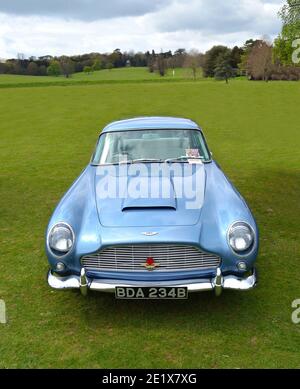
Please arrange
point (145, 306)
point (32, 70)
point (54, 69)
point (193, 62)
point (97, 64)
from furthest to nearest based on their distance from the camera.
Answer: point (97, 64) → point (193, 62) → point (32, 70) → point (54, 69) → point (145, 306)

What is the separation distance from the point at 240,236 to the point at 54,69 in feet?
244

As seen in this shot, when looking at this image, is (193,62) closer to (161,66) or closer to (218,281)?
(161,66)

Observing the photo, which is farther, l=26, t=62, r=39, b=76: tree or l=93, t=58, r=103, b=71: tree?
l=93, t=58, r=103, b=71: tree

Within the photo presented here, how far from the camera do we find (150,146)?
5.16 m

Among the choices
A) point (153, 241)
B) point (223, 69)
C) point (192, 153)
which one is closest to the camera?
point (153, 241)

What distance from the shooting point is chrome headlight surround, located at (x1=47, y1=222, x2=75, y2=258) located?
145 inches

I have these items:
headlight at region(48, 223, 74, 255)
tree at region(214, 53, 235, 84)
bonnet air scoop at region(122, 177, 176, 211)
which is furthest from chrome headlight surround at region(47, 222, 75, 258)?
tree at region(214, 53, 235, 84)

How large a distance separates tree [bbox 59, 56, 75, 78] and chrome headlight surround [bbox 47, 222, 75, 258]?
243 ft

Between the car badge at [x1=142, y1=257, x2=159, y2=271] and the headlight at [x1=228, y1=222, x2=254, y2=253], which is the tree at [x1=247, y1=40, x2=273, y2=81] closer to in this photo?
the headlight at [x1=228, y1=222, x2=254, y2=253]

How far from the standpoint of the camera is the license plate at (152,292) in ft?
11.6

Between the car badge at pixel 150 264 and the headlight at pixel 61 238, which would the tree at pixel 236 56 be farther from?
the car badge at pixel 150 264

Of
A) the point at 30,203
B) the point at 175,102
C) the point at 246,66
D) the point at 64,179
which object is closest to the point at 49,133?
the point at 64,179

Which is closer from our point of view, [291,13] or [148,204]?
[148,204]

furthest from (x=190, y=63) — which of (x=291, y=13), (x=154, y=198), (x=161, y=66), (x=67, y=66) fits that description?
(x=154, y=198)
